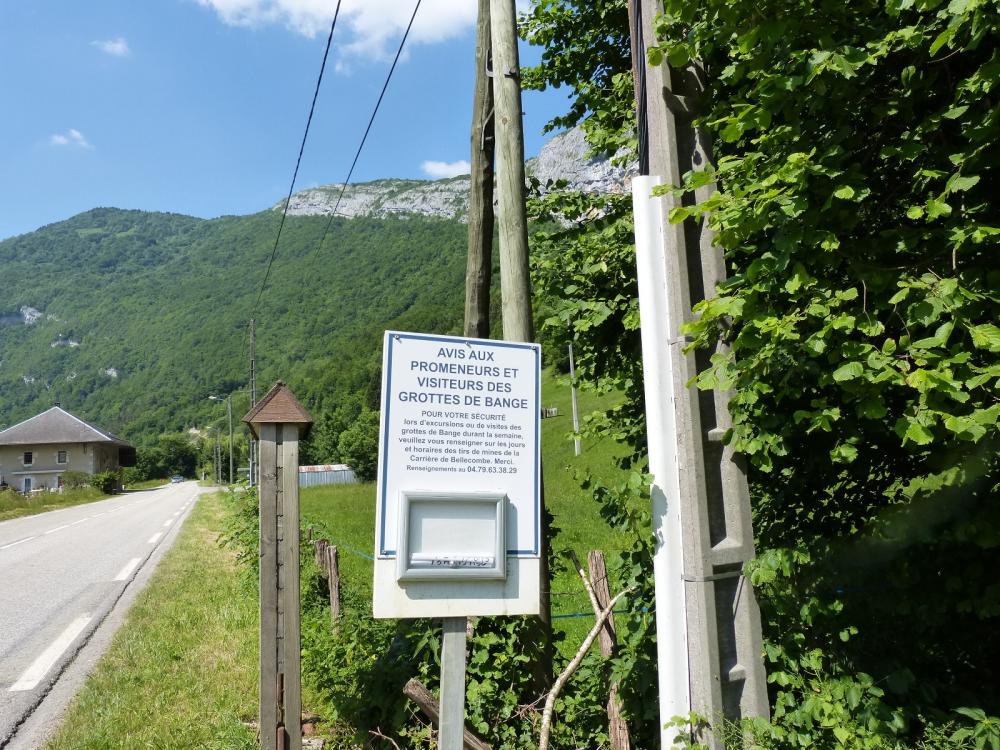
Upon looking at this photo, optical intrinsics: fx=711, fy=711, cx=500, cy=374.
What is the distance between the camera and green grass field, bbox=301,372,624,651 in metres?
6.66

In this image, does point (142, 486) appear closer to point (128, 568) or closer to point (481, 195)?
point (128, 568)

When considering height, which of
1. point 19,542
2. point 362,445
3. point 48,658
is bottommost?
point 48,658

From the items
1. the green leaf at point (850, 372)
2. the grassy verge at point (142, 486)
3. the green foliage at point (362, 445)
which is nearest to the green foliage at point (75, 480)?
the grassy verge at point (142, 486)

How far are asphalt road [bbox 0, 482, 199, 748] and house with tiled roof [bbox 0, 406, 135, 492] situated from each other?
1896 inches

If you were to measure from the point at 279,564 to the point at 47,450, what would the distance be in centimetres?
7086

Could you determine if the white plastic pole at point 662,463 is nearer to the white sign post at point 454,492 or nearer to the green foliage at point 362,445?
the white sign post at point 454,492

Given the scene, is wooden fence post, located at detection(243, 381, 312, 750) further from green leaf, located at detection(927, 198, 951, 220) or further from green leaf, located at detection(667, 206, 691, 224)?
green leaf, located at detection(927, 198, 951, 220)

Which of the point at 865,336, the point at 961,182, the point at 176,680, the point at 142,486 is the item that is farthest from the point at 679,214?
the point at 142,486

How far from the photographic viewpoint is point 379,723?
4090 mm

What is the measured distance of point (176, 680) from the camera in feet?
18.8

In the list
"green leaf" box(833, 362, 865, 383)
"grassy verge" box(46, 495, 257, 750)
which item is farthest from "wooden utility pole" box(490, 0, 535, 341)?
"grassy verge" box(46, 495, 257, 750)

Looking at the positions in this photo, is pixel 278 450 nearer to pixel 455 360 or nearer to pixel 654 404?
pixel 455 360

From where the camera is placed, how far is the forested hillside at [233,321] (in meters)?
86.1

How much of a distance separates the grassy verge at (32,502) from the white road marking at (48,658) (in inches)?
857
